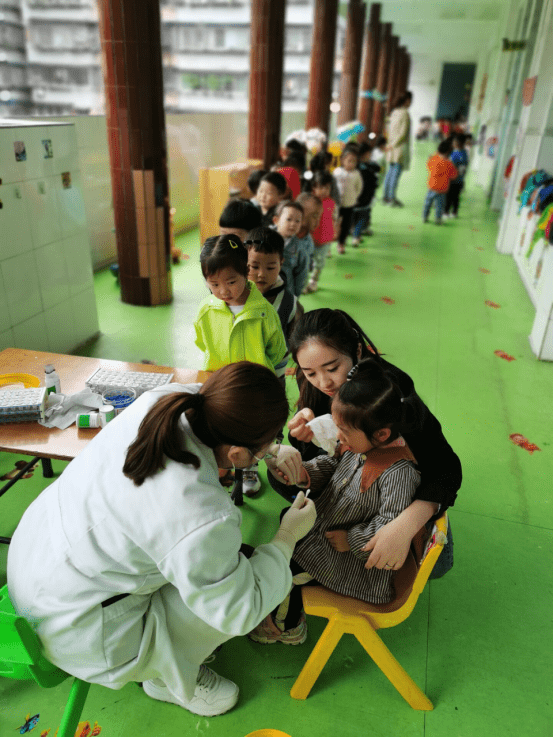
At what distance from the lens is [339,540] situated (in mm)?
1532

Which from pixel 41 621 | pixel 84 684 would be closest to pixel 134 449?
pixel 41 621

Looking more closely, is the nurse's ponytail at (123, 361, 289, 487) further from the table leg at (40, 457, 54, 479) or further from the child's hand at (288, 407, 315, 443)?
the table leg at (40, 457, 54, 479)

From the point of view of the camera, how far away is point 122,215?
4.41m

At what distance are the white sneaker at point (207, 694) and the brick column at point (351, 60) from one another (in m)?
12.8

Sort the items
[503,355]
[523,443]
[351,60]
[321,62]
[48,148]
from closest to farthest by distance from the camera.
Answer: [523,443], [48,148], [503,355], [321,62], [351,60]

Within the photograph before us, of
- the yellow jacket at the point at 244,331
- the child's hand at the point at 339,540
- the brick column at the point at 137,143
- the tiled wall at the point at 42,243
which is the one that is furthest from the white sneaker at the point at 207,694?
the brick column at the point at 137,143

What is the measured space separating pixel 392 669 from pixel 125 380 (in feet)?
4.50

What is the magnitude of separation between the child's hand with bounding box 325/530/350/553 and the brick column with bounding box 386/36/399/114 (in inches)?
807

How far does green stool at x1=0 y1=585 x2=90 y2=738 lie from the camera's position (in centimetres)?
114

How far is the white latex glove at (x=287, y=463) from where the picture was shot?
162cm

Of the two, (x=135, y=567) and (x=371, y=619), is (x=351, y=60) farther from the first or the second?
(x=135, y=567)

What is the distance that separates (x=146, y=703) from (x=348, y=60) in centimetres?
1343

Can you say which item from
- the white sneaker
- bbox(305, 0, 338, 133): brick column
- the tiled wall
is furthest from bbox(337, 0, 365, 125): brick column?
the white sneaker

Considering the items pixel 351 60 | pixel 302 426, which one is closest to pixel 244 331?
pixel 302 426
